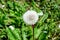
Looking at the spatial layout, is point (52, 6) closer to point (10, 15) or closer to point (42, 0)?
point (42, 0)

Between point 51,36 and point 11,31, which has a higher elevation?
point 11,31

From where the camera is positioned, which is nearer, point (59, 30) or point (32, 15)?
point (32, 15)

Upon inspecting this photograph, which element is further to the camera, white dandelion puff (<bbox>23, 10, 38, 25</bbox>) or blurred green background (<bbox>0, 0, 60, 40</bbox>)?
blurred green background (<bbox>0, 0, 60, 40</bbox>)

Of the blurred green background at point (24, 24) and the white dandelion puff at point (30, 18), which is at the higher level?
the white dandelion puff at point (30, 18)

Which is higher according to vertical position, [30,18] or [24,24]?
[30,18]

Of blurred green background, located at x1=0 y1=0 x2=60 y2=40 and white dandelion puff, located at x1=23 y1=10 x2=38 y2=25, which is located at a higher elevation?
white dandelion puff, located at x1=23 y1=10 x2=38 y2=25

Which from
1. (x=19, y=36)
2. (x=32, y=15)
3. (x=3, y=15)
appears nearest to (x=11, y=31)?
(x=19, y=36)

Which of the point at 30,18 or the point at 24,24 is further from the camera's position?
the point at 24,24

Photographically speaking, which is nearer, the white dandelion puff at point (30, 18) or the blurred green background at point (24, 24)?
the white dandelion puff at point (30, 18)
